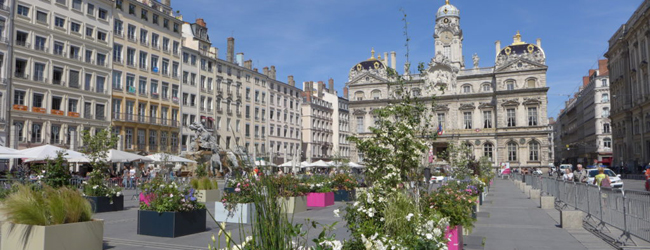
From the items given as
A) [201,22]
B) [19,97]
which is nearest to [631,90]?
[201,22]

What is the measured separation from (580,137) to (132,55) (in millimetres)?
85839

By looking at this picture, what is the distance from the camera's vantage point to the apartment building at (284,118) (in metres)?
68.1

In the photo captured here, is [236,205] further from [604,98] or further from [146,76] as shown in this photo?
[604,98]

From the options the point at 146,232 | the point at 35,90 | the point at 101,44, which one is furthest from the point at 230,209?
the point at 101,44

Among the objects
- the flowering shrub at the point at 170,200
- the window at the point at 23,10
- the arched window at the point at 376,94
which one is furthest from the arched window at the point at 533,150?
the flowering shrub at the point at 170,200

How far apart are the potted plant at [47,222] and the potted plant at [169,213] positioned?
1907 millimetres

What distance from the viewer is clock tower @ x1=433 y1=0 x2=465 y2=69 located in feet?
233

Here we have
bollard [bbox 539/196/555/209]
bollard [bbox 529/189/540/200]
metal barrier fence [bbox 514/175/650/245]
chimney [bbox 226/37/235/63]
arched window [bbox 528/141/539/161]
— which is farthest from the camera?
arched window [bbox 528/141/539/161]

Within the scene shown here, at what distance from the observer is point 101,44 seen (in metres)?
41.5

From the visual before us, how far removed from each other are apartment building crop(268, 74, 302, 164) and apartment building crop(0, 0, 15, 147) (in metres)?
35.4

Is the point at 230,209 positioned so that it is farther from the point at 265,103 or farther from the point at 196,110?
the point at 265,103

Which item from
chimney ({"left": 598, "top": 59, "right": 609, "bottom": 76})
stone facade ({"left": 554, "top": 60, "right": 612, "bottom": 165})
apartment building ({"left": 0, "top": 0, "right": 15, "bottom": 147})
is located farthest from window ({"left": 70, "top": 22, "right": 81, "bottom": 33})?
chimney ({"left": 598, "top": 59, "right": 609, "bottom": 76})

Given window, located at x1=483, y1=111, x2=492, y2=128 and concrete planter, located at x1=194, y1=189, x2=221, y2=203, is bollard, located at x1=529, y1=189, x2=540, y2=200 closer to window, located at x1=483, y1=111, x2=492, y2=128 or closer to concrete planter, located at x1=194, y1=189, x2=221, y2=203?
concrete planter, located at x1=194, y1=189, x2=221, y2=203

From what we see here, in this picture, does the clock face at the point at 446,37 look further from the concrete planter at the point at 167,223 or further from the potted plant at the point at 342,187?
the concrete planter at the point at 167,223
